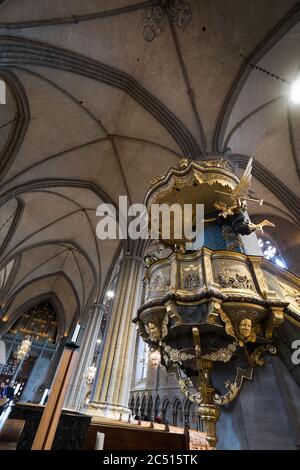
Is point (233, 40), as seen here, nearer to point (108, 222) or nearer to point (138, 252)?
point (138, 252)

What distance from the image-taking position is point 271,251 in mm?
10523

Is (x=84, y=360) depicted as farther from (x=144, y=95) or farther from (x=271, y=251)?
(x=144, y=95)

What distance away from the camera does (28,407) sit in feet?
6.67

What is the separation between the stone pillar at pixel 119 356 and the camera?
6.74 metres

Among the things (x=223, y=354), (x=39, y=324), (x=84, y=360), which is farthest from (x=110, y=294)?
(x=39, y=324)

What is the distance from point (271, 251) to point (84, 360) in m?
10.3

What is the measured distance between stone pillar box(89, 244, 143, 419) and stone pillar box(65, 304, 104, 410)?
16.4 ft

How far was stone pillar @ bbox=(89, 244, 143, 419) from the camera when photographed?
674cm

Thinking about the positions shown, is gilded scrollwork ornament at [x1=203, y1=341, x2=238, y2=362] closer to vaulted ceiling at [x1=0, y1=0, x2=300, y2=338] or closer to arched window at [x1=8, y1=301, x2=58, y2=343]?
vaulted ceiling at [x1=0, y1=0, x2=300, y2=338]

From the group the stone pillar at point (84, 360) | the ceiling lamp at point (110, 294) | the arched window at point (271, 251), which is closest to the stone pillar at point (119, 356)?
the ceiling lamp at point (110, 294)

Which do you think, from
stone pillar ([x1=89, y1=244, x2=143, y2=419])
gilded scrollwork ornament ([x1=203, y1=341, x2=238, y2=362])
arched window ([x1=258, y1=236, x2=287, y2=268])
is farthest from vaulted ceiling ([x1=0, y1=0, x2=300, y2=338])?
gilded scrollwork ornament ([x1=203, y1=341, x2=238, y2=362])
